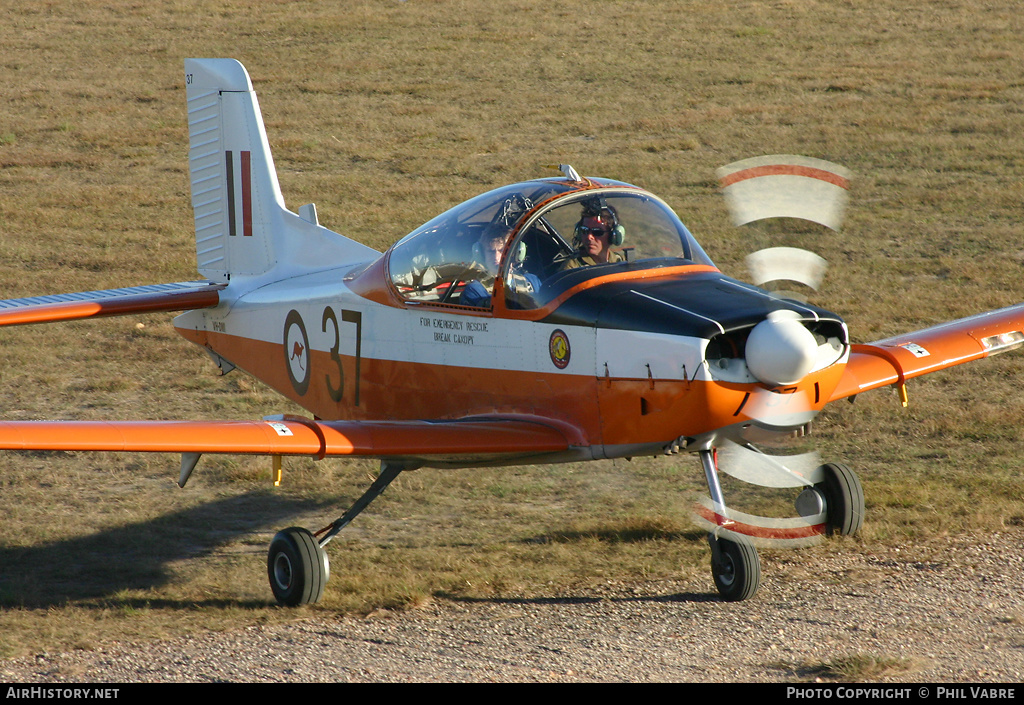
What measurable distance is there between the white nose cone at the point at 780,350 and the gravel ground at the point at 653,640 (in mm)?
1592

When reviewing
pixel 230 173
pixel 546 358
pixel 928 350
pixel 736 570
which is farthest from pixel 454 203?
pixel 736 570

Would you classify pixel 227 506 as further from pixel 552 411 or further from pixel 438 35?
pixel 438 35

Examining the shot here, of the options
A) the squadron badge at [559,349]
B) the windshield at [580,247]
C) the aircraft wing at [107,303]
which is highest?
the windshield at [580,247]

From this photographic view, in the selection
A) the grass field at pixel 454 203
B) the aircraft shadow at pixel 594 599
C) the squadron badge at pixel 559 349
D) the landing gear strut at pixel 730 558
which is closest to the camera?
the squadron badge at pixel 559 349

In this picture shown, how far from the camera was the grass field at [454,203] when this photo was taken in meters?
7.96

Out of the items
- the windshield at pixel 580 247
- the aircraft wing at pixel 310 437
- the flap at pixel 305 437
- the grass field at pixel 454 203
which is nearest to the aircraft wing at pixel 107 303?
the grass field at pixel 454 203

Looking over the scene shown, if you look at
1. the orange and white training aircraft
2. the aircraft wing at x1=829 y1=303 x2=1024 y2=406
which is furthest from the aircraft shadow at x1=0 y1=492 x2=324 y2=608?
the aircraft wing at x1=829 y1=303 x2=1024 y2=406

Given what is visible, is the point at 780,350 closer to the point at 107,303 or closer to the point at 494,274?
the point at 494,274

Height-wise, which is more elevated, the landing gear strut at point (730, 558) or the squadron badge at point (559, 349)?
the squadron badge at point (559, 349)

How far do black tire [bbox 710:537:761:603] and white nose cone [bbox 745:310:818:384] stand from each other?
1340 mm

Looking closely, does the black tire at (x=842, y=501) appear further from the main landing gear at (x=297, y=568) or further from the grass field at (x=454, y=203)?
the main landing gear at (x=297, y=568)

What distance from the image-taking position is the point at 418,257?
7.65 m

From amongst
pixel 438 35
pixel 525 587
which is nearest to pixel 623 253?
pixel 525 587
